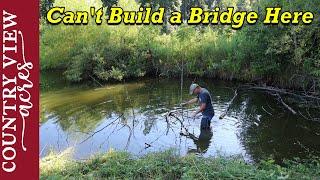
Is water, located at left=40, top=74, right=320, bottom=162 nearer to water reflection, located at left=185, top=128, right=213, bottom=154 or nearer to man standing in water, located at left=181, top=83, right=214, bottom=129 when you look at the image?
water reflection, located at left=185, top=128, right=213, bottom=154

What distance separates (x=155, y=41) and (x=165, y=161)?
20.0m

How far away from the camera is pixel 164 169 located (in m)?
9.03

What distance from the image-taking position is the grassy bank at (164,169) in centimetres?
844

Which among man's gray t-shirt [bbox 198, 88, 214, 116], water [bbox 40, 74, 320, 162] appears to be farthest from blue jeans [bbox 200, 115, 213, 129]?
water [bbox 40, 74, 320, 162]

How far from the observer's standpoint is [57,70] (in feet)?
113

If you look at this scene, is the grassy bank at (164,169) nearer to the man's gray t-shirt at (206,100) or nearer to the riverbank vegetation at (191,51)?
the man's gray t-shirt at (206,100)

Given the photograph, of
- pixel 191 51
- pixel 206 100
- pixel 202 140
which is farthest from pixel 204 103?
pixel 191 51

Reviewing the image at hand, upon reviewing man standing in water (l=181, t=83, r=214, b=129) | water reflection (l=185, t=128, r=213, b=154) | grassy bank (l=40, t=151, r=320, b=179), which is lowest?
water reflection (l=185, t=128, r=213, b=154)

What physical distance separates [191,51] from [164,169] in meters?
18.7

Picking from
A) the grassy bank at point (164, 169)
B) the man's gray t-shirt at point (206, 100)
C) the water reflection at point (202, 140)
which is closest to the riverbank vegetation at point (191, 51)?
the man's gray t-shirt at point (206, 100)

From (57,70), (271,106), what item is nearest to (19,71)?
(271,106)

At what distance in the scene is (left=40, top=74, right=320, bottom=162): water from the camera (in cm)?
1268

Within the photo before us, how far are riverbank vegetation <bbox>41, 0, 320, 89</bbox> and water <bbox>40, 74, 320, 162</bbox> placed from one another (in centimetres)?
234

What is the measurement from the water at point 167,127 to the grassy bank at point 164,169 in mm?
1435
